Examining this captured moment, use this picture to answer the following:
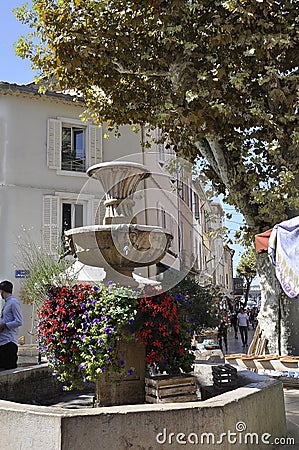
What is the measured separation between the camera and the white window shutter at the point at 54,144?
63.9 ft

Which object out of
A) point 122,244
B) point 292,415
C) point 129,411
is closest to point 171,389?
point 129,411

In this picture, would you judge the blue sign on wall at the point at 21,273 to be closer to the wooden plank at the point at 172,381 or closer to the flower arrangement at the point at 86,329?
the flower arrangement at the point at 86,329

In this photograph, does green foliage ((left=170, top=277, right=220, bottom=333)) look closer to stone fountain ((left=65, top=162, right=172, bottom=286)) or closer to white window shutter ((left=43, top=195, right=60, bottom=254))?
stone fountain ((left=65, top=162, right=172, bottom=286))

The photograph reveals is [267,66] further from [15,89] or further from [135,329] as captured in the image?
[15,89]

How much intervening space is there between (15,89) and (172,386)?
16.5 m

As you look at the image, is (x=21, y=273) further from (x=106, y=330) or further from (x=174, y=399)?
(x=174, y=399)

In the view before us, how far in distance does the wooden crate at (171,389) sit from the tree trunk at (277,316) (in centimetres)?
522

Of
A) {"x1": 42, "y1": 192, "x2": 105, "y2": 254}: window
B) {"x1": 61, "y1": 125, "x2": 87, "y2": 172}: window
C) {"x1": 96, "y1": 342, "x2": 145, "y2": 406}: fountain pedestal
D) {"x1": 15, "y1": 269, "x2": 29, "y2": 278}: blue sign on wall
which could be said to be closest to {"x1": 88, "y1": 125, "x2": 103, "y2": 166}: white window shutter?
{"x1": 61, "y1": 125, "x2": 87, "y2": 172}: window

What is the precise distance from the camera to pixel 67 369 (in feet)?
16.3

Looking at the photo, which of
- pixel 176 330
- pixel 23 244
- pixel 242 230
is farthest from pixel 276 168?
pixel 23 244

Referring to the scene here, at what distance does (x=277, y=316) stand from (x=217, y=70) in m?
4.60

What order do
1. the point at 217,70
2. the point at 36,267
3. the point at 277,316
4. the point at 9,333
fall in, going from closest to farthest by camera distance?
the point at 9,333 → the point at 217,70 → the point at 277,316 → the point at 36,267

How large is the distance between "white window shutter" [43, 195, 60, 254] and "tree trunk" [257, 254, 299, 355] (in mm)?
10305

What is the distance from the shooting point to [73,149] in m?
20.2
